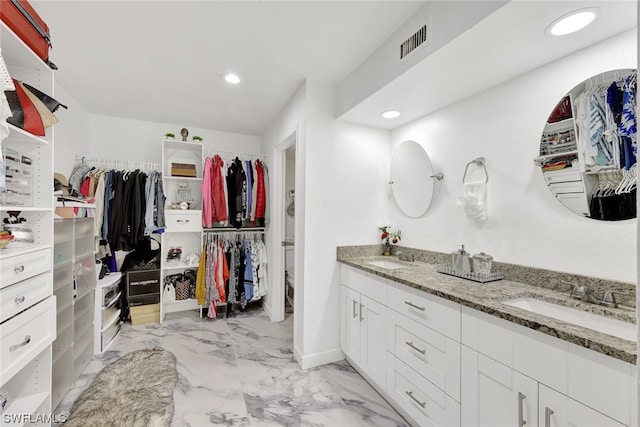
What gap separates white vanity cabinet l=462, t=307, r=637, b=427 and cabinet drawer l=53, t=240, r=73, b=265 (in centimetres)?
246

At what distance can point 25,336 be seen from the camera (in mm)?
1194

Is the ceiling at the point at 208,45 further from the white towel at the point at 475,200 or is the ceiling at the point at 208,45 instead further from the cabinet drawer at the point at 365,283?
the cabinet drawer at the point at 365,283

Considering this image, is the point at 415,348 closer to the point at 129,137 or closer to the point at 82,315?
the point at 82,315

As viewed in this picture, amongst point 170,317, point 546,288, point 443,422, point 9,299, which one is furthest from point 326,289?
point 170,317

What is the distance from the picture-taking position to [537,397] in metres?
0.97

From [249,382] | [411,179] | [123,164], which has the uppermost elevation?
[123,164]

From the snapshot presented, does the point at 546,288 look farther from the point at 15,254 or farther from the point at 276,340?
the point at 15,254

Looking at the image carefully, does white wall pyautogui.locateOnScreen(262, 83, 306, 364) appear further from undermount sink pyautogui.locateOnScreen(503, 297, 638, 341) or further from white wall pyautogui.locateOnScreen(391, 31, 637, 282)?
undermount sink pyautogui.locateOnScreen(503, 297, 638, 341)

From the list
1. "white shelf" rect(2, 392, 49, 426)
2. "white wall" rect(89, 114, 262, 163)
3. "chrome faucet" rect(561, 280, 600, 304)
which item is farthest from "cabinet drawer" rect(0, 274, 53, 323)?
"chrome faucet" rect(561, 280, 600, 304)

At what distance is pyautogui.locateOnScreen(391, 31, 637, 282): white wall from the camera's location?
48.6 inches

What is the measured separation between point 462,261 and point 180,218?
9.65 ft

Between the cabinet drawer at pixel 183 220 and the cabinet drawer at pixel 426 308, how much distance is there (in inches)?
96.4

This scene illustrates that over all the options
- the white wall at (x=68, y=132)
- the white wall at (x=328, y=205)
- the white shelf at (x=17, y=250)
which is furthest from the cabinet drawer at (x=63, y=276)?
the white wall at (x=328, y=205)

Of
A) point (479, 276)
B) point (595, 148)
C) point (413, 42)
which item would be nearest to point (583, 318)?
point (479, 276)
